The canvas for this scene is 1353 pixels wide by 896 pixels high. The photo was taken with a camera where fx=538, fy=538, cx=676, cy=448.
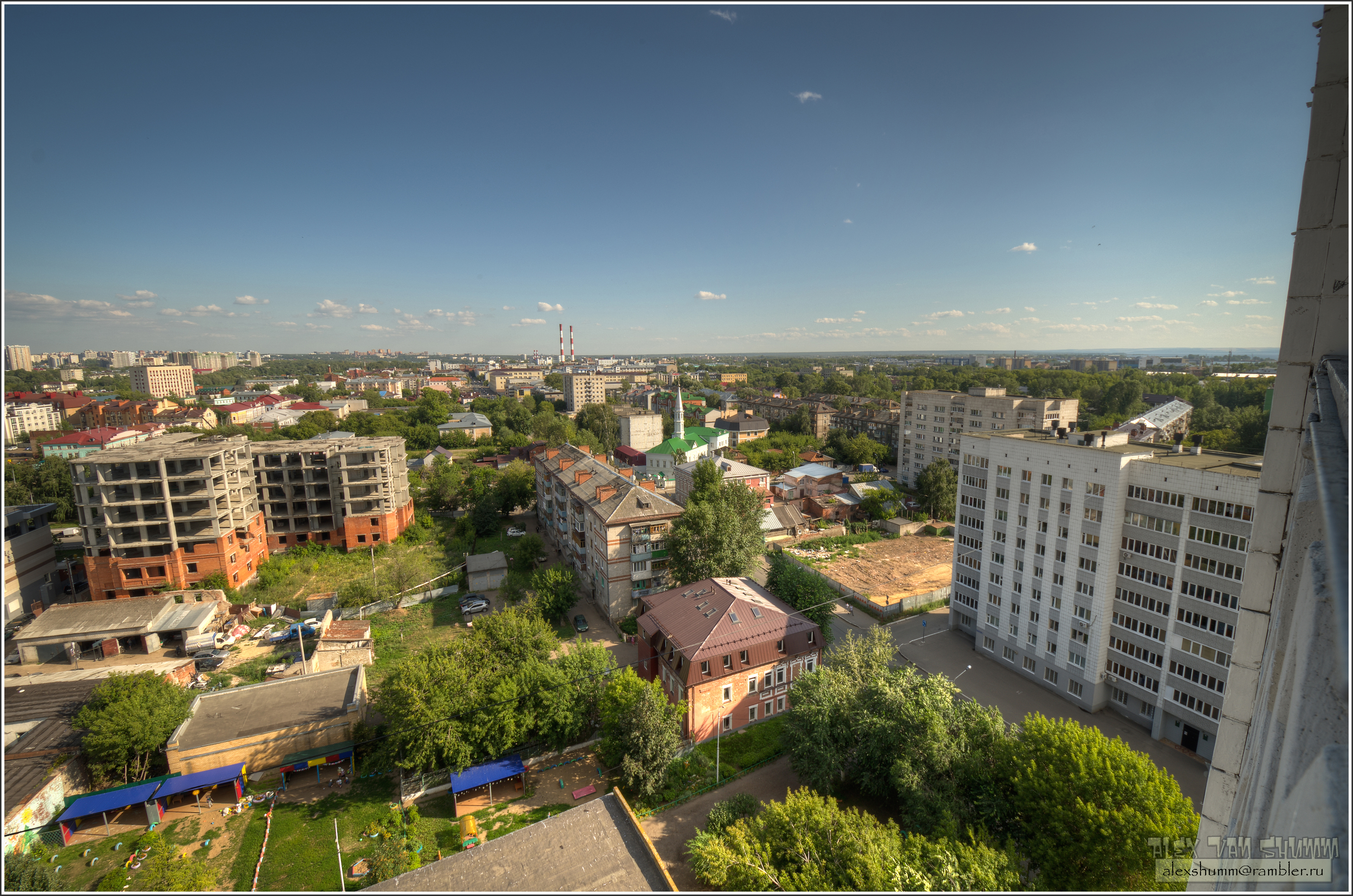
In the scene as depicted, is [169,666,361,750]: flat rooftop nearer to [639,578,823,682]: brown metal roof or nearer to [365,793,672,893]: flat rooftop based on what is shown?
[365,793,672,893]: flat rooftop

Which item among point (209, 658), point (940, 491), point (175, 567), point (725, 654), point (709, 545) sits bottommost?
point (209, 658)

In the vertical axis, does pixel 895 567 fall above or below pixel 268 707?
below

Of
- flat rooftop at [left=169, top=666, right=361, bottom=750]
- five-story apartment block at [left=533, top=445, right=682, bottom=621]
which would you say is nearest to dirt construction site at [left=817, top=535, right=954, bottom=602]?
five-story apartment block at [left=533, top=445, right=682, bottom=621]

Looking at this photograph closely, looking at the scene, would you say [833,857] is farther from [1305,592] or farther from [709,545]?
[709,545]

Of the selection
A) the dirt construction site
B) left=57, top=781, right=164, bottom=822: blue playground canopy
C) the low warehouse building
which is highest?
the low warehouse building

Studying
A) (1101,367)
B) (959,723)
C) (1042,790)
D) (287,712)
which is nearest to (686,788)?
(959,723)

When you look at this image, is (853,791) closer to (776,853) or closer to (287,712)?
(776,853)

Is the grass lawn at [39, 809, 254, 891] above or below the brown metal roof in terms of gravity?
below

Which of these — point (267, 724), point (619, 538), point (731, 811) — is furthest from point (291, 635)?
point (731, 811)

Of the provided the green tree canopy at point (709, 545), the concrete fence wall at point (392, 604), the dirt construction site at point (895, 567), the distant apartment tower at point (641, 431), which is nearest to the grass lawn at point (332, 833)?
the green tree canopy at point (709, 545)
